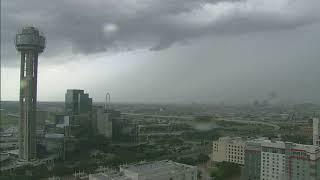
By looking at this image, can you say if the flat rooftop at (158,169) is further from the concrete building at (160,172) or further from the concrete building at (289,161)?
the concrete building at (289,161)

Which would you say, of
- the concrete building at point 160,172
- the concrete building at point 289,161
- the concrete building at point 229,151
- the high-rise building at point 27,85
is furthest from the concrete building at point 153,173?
the high-rise building at point 27,85

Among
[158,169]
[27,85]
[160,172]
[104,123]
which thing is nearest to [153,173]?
[160,172]

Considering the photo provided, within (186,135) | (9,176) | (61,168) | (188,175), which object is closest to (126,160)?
(61,168)

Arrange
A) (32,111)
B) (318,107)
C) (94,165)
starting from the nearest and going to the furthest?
(94,165) → (32,111) → (318,107)

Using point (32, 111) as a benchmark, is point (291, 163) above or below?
below

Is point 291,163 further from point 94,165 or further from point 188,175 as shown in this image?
point 94,165

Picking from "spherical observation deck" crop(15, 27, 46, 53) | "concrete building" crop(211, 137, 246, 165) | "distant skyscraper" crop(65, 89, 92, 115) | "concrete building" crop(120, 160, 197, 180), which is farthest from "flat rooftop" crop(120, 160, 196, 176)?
"distant skyscraper" crop(65, 89, 92, 115)

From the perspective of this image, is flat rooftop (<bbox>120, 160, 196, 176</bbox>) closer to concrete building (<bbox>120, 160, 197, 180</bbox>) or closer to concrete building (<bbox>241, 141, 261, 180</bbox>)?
concrete building (<bbox>120, 160, 197, 180</bbox>)
